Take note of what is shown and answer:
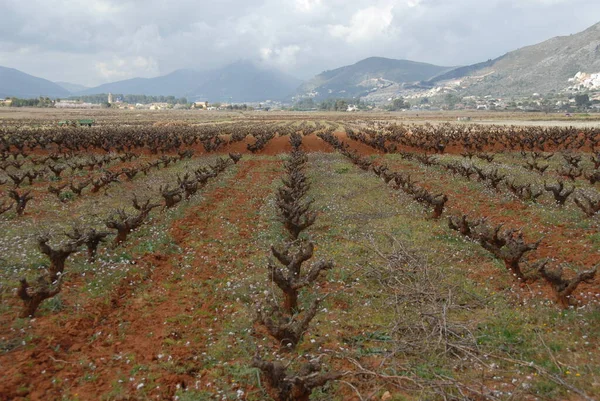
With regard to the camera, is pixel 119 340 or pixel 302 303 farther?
→ pixel 302 303

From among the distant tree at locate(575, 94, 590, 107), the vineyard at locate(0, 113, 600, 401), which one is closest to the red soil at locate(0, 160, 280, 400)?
the vineyard at locate(0, 113, 600, 401)

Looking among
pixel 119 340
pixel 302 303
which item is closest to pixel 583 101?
pixel 302 303

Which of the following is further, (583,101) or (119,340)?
(583,101)

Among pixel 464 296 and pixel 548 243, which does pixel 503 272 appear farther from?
pixel 548 243

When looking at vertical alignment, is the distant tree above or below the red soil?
above

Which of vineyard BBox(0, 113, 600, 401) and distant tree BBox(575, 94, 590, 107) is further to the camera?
distant tree BBox(575, 94, 590, 107)

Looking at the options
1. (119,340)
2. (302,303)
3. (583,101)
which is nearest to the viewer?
(119,340)

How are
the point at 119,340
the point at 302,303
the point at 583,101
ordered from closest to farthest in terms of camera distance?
the point at 119,340, the point at 302,303, the point at 583,101

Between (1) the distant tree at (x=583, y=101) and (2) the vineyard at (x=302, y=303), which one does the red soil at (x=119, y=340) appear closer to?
(2) the vineyard at (x=302, y=303)

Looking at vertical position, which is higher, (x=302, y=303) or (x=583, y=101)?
(x=583, y=101)

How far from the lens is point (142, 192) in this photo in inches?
918

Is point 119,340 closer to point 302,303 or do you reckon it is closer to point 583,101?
point 302,303

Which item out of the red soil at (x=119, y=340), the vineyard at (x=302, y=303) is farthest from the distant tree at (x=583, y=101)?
the red soil at (x=119, y=340)

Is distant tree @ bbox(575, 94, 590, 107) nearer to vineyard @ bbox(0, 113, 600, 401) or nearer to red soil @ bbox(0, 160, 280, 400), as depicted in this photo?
vineyard @ bbox(0, 113, 600, 401)
